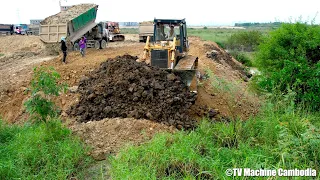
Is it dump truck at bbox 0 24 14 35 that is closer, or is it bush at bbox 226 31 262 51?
bush at bbox 226 31 262 51

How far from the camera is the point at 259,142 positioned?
6.22m

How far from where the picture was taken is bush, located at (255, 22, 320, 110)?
26.3 feet

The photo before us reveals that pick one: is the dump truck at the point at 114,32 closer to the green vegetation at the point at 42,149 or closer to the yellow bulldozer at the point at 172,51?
the yellow bulldozer at the point at 172,51

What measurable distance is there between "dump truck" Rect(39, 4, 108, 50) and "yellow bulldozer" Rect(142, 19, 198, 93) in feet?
22.9

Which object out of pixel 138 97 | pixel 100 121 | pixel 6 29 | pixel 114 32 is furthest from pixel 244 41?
pixel 6 29

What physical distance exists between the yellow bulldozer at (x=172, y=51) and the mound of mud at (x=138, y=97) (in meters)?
0.39

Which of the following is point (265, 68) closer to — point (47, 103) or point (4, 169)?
point (47, 103)

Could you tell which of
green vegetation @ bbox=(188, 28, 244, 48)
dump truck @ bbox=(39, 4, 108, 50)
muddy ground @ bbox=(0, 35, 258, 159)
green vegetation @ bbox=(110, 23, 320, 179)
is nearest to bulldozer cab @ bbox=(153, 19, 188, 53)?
muddy ground @ bbox=(0, 35, 258, 159)

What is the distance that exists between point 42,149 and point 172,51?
197 inches

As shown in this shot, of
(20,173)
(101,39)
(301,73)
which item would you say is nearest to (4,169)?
(20,173)

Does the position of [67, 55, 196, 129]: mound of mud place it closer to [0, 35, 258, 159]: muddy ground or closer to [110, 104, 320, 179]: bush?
[0, 35, 258, 159]: muddy ground

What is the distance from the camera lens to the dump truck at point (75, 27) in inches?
629

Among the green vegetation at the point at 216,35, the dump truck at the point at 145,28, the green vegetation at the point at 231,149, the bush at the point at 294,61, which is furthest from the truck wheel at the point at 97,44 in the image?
the green vegetation at the point at 216,35

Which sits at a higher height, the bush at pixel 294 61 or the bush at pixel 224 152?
the bush at pixel 294 61
